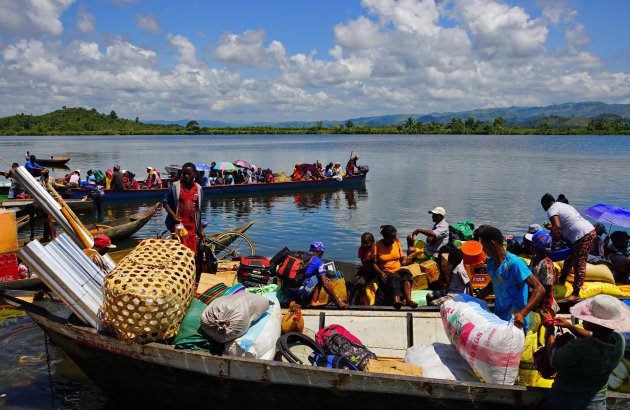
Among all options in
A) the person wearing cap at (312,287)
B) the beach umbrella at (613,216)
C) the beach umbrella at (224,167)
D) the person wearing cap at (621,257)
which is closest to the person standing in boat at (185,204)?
the person wearing cap at (312,287)

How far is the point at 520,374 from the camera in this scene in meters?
4.89

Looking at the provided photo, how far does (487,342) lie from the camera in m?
4.71

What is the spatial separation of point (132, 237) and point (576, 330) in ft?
51.5

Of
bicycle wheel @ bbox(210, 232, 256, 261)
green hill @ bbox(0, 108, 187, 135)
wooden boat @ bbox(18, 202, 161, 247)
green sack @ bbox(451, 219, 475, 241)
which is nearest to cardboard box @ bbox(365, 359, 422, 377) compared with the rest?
green sack @ bbox(451, 219, 475, 241)

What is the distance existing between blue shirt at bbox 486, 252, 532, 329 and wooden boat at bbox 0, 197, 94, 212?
19.0 metres

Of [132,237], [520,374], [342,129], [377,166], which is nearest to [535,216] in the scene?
[132,237]

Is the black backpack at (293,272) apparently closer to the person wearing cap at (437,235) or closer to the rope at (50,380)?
the person wearing cap at (437,235)

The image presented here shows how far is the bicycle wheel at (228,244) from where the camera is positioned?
11.7m

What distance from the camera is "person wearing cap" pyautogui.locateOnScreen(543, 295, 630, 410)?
3691mm

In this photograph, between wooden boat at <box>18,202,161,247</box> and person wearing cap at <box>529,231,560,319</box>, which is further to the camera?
wooden boat at <box>18,202,161,247</box>

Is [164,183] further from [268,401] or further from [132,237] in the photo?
[268,401]

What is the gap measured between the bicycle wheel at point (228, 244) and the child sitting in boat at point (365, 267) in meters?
4.49

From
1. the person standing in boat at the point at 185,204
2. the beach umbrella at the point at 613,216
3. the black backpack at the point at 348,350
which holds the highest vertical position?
the person standing in boat at the point at 185,204

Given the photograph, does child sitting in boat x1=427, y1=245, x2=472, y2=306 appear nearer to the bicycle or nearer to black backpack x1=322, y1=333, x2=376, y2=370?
black backpack x1=322, y1=333, x2=376, y2=370
